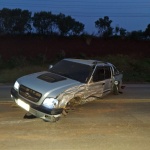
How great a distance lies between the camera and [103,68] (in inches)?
436

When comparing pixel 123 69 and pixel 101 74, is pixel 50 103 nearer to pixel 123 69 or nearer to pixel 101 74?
pixel 101 74

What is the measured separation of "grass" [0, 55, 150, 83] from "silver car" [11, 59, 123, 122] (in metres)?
9.19

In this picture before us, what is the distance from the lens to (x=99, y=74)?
10.6m

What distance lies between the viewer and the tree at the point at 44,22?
3856cm

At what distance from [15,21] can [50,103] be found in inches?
1254

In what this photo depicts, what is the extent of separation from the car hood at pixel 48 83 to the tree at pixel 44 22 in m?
28.2

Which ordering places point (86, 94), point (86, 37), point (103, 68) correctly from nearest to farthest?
point (86, 94)
point (103, 68)
point (86, 37)

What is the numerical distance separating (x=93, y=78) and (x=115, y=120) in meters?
1.69

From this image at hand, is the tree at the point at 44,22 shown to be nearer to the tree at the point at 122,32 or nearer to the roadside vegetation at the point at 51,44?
the roadside vegetation at the point at 51,44

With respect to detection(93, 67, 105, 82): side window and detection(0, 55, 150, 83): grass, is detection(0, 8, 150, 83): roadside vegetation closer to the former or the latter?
detection(0, 55, 150, 83): grass

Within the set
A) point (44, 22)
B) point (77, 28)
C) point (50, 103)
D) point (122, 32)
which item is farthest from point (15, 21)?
point (50, 103)

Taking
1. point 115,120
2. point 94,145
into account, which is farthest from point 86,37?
point 94,145

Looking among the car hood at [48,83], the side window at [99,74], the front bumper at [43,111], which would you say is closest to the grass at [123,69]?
the side window at [99,74]

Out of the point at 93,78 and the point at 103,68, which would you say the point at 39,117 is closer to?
the point at 93,78
